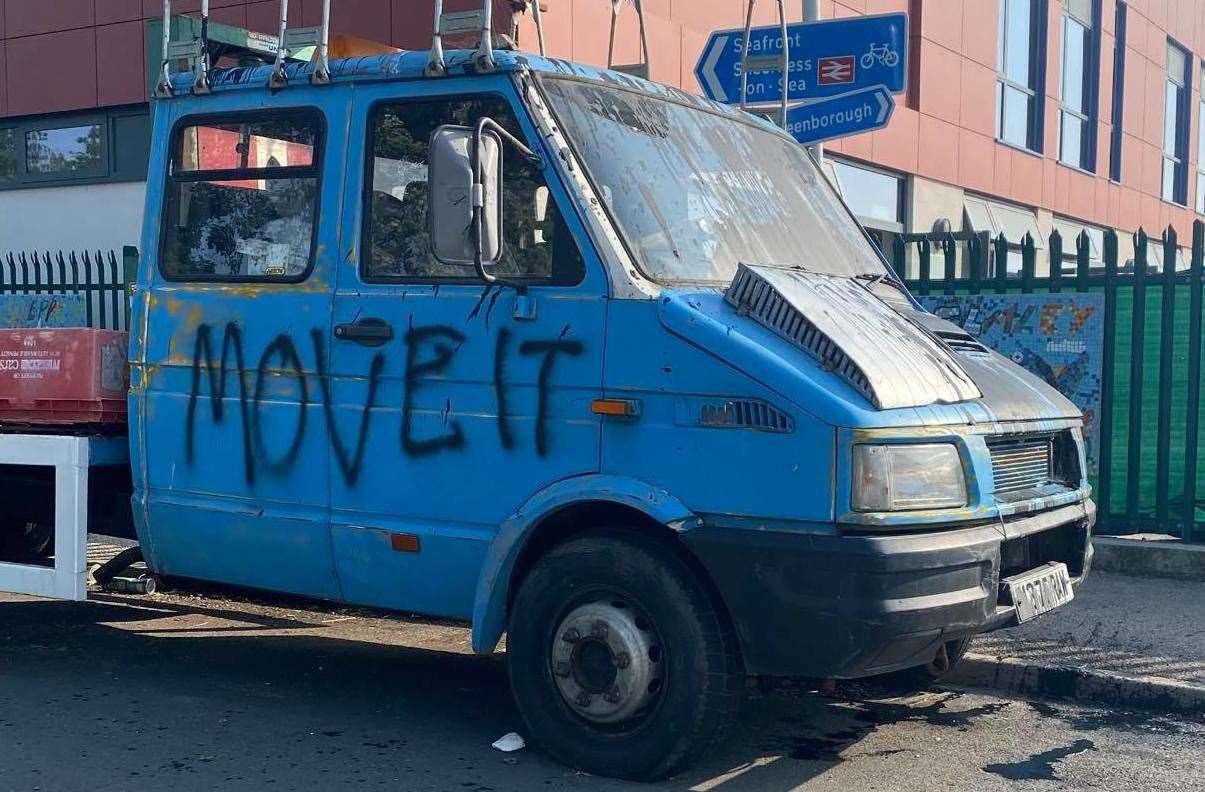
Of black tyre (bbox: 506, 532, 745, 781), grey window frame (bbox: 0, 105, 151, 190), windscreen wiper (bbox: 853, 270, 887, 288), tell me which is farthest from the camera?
grey window frame (bbox: 0, 105, 151, 190)

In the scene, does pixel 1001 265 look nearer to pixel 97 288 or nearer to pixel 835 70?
pixel 835 70

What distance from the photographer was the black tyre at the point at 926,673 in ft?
18.9

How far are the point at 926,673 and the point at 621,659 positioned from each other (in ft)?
6.41

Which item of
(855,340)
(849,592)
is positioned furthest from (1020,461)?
(849,592)

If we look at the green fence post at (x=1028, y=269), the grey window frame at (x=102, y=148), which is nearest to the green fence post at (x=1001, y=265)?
the green fence post at (x=1028, y=269)

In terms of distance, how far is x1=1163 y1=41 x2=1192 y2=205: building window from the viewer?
2733 cm

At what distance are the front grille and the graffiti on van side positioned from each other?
4.83 ft

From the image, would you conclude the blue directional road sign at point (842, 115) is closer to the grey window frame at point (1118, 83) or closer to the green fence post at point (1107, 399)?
the green fence post at point (1107, 399)

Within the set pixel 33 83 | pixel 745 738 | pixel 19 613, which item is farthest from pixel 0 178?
pixel 745 738

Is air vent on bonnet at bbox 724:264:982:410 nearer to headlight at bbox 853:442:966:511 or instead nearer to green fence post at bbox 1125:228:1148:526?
headlight at bbox 853:442:966:511

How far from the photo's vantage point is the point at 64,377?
5.88 metres

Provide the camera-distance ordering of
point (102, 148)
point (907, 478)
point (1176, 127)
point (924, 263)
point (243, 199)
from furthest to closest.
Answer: point (1176, 127), point (102, 148), point (924, 263), point (243, 199), point (907, 478)

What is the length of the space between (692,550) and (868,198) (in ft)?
44.6

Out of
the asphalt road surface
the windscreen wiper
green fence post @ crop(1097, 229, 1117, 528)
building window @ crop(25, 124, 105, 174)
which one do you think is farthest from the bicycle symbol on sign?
building window @ crop(25, 124, 105, 174)
